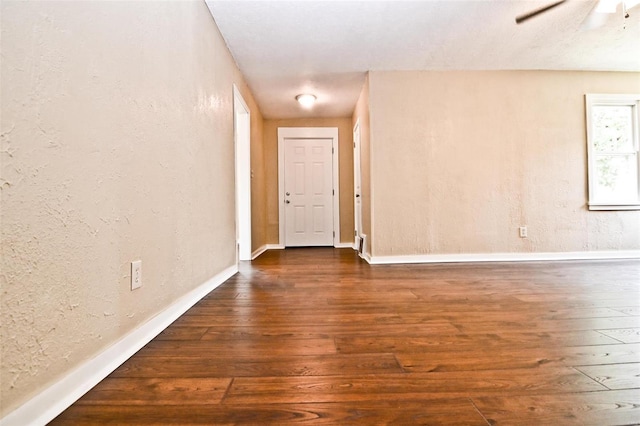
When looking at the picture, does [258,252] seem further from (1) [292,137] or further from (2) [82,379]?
(2) [82,379]

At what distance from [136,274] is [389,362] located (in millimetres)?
1092

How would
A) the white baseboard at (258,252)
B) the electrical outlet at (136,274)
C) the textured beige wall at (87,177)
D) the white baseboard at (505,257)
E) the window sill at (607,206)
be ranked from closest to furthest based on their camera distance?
the textured beige wall at (87,177), the electrical outlet at (136,274), the white baseboard at (505,257), the window sill at (607,206), the white baseboard at (258,252)

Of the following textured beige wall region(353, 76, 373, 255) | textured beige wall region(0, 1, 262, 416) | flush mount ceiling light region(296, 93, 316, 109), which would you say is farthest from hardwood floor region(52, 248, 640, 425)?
flush mount ceiling light region(296, 93, 316, 109)

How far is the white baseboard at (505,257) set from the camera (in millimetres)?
3480

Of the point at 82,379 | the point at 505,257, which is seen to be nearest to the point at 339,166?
the point at 505,257

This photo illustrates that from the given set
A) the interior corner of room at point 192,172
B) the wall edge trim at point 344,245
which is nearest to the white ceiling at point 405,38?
the interior corner of room at point 192,172

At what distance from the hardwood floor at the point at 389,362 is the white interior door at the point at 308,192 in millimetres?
3216

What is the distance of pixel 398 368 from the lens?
43.4 inches

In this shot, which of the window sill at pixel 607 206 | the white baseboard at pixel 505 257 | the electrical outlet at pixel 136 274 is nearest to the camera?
the electrical outlet at pixel 136 274

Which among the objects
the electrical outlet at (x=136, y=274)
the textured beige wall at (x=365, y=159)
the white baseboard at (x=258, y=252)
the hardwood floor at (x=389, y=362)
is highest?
the textured beige wall at (x=365, y=159)

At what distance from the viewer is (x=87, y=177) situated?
41.3 inches

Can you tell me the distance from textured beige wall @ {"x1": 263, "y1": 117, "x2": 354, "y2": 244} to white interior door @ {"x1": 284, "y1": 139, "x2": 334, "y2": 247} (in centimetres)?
18

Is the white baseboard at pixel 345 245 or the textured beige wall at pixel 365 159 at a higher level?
the textured beige wall at pixel 365 159

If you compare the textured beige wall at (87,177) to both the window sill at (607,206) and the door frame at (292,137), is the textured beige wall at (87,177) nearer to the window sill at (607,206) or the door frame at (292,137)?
the door frame at (292,137)
